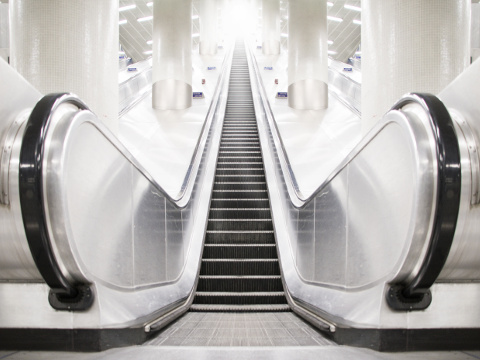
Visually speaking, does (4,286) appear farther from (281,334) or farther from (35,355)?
(281,334)

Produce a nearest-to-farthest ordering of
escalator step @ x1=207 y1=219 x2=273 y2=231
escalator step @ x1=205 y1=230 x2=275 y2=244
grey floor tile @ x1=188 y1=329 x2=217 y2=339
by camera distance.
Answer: grey floor tile @ x1=188 y1=329 x2=217 y2=339, escalator step @ x1=205 y1=230 x2=275 y2=244, escalator step @ x1=207 y1=219 x2=273 y2=231

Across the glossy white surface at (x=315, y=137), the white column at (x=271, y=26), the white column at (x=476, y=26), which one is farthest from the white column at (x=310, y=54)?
the white column at (x=271, y=26)

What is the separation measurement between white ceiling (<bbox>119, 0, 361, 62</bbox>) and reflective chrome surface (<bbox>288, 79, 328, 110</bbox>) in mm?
15676

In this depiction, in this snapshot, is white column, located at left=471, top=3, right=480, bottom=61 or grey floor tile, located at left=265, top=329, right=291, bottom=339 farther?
white column, located at left=471, top=3, right=480, bottom=61

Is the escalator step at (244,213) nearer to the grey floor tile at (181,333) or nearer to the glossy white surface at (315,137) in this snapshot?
the glossy white surface at (315,137)

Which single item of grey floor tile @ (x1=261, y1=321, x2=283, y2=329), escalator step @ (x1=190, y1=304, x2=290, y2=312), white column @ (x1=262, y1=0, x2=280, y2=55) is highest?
white column @ (x1=262, y1=0, x2=280, y2=55)

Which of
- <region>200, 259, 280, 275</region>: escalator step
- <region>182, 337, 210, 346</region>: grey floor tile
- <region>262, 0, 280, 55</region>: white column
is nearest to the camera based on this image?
<region>182, 337, 210, 346</region>: grey floor tile

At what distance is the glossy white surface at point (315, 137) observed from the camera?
24.8 ft

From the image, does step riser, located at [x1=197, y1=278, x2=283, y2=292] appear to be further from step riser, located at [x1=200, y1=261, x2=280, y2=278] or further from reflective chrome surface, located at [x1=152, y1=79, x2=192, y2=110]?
reflective chrome surface, located at [x1=152, y1=79, x2=192, y2=110]

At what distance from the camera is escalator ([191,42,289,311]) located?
4.58 m

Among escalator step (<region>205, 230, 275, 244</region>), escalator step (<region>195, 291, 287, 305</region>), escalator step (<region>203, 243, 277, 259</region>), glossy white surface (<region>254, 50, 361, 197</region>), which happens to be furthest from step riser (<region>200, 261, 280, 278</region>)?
glossy white surface (<region>254, 50, 361, 197</region>)

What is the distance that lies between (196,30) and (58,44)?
103 ft

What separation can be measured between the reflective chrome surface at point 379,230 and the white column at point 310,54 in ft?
25.9

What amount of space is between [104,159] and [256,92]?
31.4 feet
